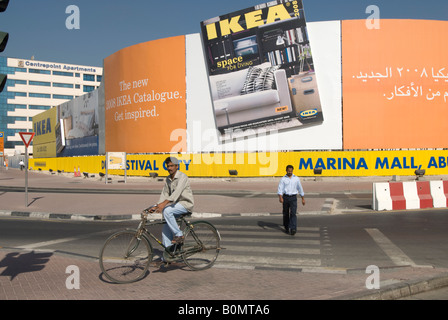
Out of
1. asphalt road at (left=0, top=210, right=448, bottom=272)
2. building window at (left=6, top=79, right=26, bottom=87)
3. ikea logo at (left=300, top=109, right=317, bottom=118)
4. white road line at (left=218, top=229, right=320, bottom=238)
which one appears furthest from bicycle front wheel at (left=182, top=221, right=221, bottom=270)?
building window at (left=6, top=79, right=26, bottom=87)

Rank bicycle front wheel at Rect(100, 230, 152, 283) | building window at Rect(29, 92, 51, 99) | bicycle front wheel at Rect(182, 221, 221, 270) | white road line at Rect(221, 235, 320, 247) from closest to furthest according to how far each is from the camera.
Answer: bicycle front wheel at Rect(100, 230, 152, 283)
bicycle front wheel at Rect(182, 221, 221, 270)
white road line at Rect(221, 235, 320, 247)
building window at Rect(29, 92, 51, 99)

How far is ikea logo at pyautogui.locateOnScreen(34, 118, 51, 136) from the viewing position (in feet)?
228

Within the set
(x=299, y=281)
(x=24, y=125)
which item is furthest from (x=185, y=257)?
(x=24, y=125)

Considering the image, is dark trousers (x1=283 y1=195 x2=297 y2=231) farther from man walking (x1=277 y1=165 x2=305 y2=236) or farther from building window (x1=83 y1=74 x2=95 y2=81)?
building window (x1=83 y1=74 x2=95 y2=81)

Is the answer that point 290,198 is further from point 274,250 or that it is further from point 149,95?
point 149,95

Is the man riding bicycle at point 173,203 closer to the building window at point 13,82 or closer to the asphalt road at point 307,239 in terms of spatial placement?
the asphalt road at point 307,239

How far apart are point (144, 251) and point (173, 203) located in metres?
0.83

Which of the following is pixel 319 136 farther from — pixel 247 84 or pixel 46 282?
pixel 46 282

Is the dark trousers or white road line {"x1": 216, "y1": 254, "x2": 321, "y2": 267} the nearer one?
white road line {"x1": 216, "y1": 254, "x2": 321, "y2": 267}

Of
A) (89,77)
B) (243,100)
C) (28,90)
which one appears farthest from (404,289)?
(89,77)

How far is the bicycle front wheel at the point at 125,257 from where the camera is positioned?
6.06m

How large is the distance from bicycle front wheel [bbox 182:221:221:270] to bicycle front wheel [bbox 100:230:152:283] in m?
0.70

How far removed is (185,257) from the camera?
267 inches

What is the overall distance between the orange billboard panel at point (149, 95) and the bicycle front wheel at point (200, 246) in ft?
102
